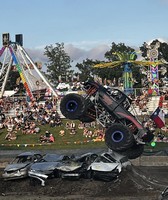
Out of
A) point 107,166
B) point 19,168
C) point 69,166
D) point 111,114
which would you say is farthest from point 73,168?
point 111,114

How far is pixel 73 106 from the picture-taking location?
701 inches

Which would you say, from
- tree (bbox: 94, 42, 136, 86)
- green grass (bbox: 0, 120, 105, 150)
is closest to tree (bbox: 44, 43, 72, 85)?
tree (bbox: 94, 42, 136, 86)

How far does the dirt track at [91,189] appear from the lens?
16359 millimetres

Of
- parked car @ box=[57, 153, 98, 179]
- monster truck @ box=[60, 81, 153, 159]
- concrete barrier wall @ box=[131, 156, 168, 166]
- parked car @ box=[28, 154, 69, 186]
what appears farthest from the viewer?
concrete barrier wall @ box=[131, 156, 168, 166]

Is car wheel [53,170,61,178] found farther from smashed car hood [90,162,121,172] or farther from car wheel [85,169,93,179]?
smashed car hood [90,162,121,172]

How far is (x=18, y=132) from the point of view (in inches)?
1382

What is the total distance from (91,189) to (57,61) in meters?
80.8

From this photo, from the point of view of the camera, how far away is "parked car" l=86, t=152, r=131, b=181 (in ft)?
57.8

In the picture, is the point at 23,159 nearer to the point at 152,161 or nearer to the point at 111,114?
the point at 111,114

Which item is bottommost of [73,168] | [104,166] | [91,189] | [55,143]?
[91,189]

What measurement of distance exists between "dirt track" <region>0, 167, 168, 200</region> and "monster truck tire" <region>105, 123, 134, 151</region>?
1.22 m

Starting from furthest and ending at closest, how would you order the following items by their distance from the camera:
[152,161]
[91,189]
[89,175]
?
[152,161], [89,175], [91,189]

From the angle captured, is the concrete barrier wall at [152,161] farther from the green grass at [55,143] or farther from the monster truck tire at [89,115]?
the monster truck tire at [89,115]

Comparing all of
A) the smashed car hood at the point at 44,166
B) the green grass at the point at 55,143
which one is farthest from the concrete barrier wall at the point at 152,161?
the smashed car hood at the point at 44,166
